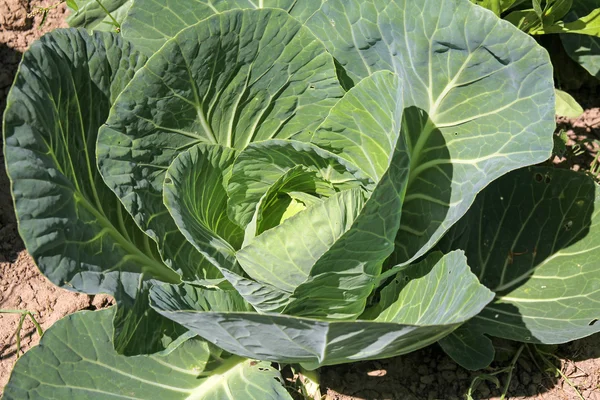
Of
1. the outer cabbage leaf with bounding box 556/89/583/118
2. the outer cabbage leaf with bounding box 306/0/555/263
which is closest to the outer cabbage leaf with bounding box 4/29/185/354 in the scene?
the outer cabbage leaf with bounding box 306/0/555/263

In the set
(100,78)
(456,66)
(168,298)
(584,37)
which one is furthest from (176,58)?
(584,37)

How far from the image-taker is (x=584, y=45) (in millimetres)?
3324

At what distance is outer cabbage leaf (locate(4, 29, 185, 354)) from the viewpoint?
196 cm

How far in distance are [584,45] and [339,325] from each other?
2281 millimetres

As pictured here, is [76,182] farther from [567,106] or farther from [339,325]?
[567,106]

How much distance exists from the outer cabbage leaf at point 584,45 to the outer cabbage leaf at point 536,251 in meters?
0.90

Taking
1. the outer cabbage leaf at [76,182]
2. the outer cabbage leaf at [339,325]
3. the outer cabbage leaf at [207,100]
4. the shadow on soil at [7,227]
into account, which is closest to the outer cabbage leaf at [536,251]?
the outer cabbage leaf at [339,325]

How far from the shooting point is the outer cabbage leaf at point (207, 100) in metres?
2.17

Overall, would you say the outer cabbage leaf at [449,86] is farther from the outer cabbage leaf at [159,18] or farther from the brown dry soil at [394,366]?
the brown dry soil at [394,366]

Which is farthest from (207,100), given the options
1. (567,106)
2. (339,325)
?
(567,106)

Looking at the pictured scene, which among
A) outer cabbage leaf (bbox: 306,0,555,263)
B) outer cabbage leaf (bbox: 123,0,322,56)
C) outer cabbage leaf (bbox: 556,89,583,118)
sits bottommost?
outer cabbage leaf (bbox: 556,89,583,118)

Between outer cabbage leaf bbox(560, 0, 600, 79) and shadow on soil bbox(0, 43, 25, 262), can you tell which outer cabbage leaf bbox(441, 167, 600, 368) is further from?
shadow on soil bbox(0, 43, 25, 262)

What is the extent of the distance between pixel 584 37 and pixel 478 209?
3.98 ft

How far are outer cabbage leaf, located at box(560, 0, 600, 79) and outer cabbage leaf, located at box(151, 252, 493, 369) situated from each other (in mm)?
1605
